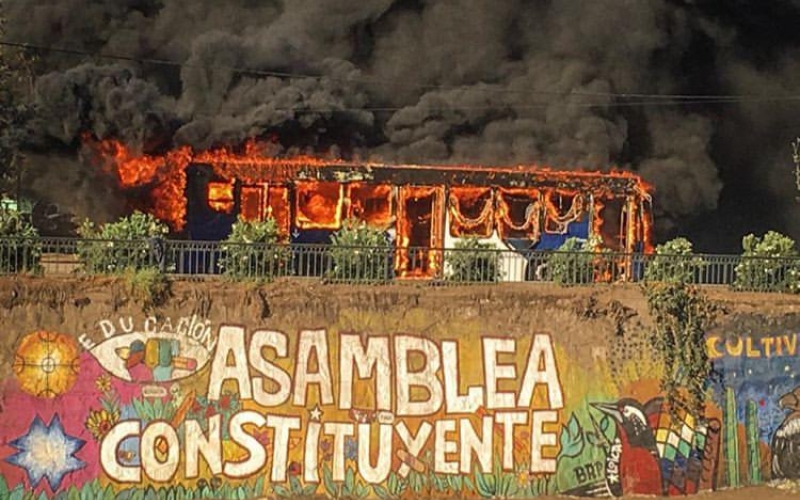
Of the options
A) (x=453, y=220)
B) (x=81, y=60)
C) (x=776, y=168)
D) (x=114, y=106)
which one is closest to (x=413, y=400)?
(x=453, y=220)

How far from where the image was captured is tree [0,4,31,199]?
33.2 m

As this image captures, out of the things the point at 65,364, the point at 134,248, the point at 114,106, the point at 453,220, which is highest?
the point at 114,106

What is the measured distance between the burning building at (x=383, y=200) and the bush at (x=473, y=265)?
8634 millimetres

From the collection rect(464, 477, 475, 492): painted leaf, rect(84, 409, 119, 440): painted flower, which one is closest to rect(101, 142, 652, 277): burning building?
rect(464, 477, 475, 492): painted leaf

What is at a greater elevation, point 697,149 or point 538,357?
point 697,149

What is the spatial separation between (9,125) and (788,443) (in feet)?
83.4

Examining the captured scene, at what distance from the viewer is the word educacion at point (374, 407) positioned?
16281 mm

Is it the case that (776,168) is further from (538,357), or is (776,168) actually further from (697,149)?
(538,357)

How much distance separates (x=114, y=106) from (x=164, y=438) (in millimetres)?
18396

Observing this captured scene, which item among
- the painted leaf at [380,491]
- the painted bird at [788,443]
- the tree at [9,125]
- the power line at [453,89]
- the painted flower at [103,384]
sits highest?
the power line at [453,89]

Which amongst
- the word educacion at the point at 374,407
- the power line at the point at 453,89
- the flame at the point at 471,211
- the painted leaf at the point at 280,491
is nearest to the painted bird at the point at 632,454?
the word educacion at the point at 374,407

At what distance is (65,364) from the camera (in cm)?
1594

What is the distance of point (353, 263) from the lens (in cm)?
1773

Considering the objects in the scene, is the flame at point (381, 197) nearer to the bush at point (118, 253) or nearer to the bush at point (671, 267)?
the bush at point (671, 267)
